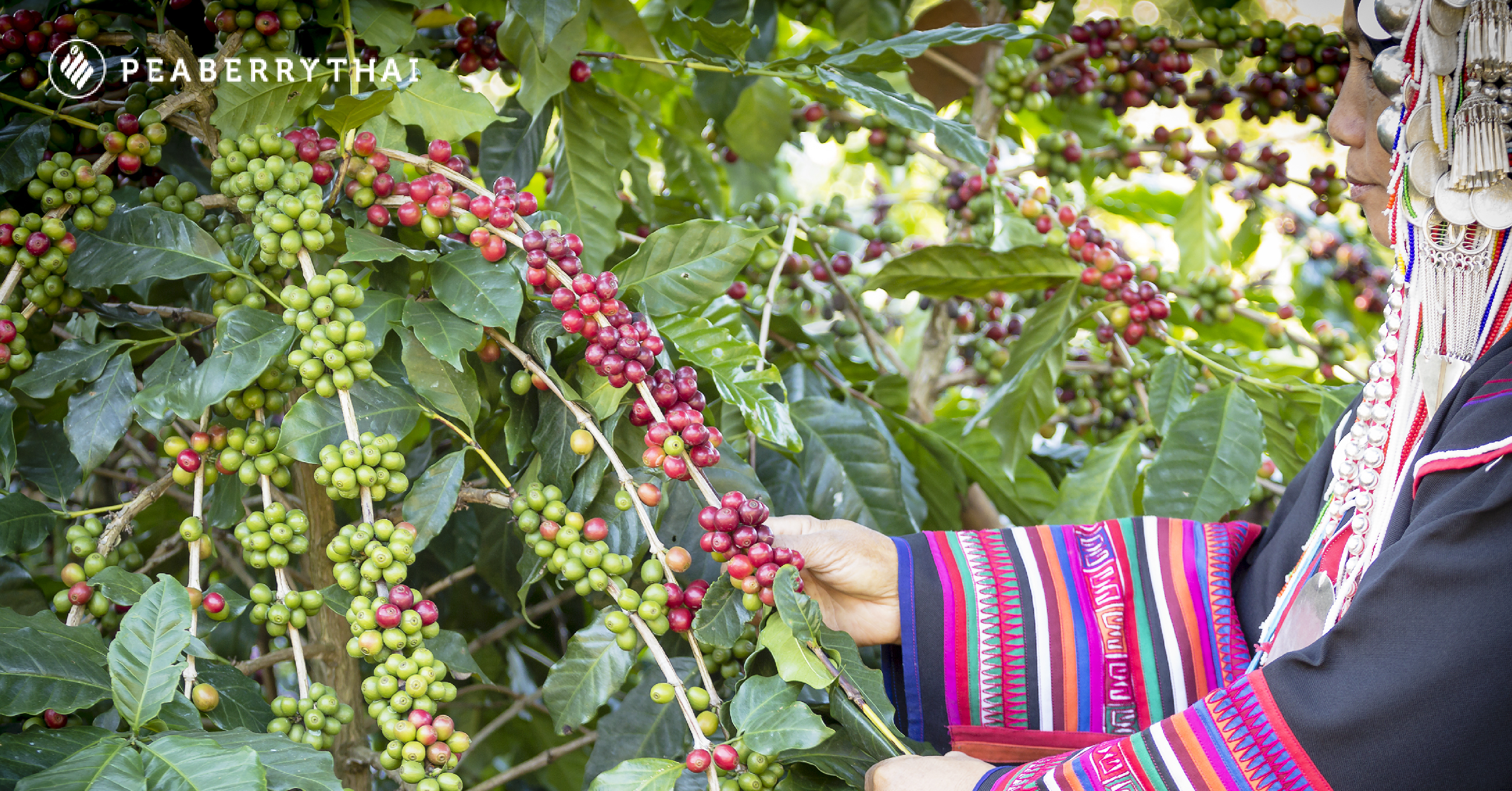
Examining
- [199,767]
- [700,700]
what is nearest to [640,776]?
[700,700]

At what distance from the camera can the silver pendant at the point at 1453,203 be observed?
0.76 metres

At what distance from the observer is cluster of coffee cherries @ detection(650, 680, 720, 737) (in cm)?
79

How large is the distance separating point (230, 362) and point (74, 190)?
25 cm

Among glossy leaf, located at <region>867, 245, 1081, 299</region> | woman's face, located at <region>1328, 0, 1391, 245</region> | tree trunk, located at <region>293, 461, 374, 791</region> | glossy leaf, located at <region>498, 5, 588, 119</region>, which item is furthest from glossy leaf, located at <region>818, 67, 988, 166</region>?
tree trunk, located at <region>293, 461, 374, 791</region>

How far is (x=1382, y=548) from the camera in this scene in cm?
85

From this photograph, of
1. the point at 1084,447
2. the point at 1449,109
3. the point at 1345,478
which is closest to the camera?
the point at 1449,109

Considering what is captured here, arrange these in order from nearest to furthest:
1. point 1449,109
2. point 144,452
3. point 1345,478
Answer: point 1449,109 < point 1345,478 < point 144,452

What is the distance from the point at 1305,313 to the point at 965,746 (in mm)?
1390

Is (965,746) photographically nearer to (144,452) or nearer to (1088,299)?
(1088,299)

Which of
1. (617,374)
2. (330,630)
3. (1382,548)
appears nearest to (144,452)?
(330,630)

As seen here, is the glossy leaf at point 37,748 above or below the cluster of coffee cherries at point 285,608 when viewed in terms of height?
above

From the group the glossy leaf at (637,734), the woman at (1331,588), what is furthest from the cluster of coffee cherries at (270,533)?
the woman at (1331,588)

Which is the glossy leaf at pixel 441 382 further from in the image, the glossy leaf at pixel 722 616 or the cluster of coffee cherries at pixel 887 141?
the cluster of coffee cherries at pixel 887 141

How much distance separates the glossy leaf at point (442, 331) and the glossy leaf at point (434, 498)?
9 cm
